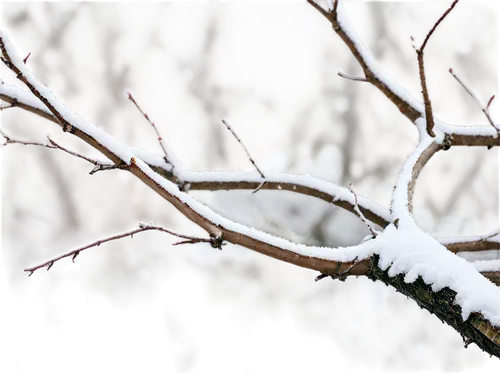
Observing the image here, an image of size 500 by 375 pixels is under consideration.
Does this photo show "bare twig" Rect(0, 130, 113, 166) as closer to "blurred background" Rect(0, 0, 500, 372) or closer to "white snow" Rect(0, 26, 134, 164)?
"white snow" Rect(0, 26, 134, 164)

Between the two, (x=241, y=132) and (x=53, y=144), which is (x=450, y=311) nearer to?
(x=53, y=144)

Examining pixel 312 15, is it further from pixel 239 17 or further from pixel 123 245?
pixel 123 245

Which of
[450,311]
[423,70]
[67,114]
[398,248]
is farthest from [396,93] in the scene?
[67,114]

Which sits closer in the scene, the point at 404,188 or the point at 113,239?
the point at 113,239

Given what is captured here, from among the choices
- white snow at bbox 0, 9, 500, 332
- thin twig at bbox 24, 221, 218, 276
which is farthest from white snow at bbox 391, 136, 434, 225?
thin twig at bbox 24, 221, 218, 276

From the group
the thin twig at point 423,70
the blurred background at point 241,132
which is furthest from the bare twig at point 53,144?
the blurred background at point 241,132

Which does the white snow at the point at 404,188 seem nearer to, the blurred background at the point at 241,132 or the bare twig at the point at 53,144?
the blurred background at the point at 241,132

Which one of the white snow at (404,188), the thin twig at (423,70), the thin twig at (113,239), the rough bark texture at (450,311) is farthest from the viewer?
the white snow at (404,188)

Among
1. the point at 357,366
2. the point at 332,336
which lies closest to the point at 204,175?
the point at 332,336
